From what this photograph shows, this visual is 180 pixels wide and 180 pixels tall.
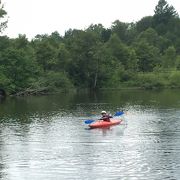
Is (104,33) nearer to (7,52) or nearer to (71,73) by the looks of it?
(71,73)

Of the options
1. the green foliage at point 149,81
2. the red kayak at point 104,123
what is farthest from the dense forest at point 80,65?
the red kayak at point 104,123

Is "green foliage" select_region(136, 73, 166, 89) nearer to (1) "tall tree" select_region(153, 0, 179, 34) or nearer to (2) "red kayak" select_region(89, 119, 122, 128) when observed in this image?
(1) "tall tree" select_region(153, 0, 179, 34)

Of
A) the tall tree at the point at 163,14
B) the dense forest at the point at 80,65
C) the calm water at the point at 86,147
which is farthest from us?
the tall tree at the point at 163,14

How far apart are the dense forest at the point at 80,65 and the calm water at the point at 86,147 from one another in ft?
108

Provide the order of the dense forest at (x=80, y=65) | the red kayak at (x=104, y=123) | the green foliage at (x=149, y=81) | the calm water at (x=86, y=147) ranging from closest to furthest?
the calm water at (x=86, y=147) → the red kayak at (x=104, y=123) → the dense forest at (x=80, y=65) → the green foliage at (x=149, y=81)

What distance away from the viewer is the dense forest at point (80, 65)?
8300cm

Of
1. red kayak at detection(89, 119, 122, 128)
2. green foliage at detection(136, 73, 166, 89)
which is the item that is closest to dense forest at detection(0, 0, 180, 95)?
green foliage at detection(136, 73, 166, 89)

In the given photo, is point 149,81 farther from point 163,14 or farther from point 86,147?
point 86,147

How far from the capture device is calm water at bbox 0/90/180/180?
24516 mm

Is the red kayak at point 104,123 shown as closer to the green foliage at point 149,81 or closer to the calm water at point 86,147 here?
the calm water at point 86,147

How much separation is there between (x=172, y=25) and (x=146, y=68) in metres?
43.7

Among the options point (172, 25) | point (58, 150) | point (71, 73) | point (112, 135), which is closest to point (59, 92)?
point (71, 73)

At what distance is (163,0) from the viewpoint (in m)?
165

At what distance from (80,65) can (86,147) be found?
228 ft
